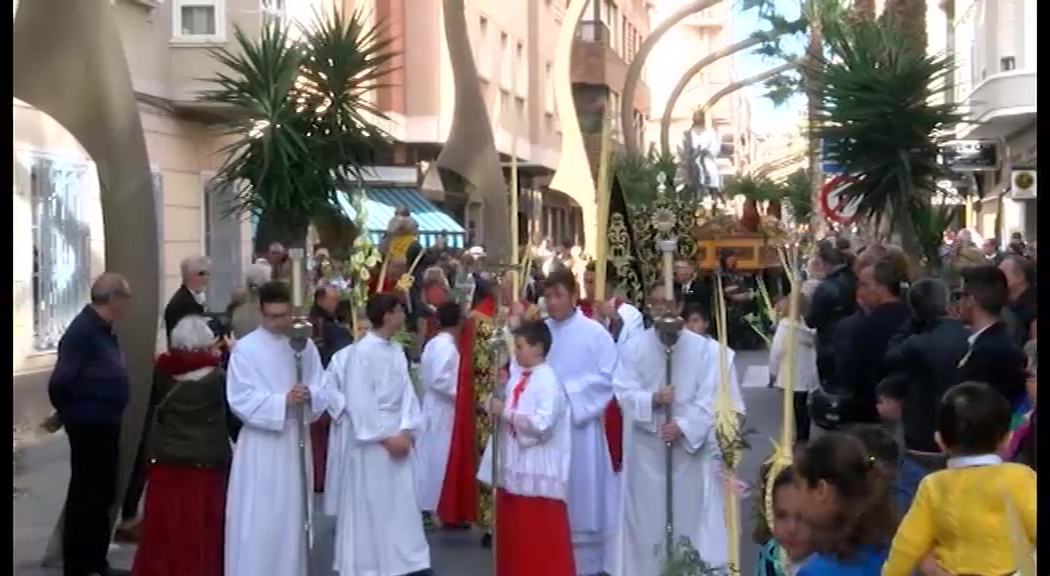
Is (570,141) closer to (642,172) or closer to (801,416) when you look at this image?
(801,416)

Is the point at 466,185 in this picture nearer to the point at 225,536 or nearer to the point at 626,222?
the point at 626,222

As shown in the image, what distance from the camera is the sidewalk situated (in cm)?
643

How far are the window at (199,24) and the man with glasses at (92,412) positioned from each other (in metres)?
1.59

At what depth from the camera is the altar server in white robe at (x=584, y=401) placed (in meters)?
9.09

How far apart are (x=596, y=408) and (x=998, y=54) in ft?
36.2

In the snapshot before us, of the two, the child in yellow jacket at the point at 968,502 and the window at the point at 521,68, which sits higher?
the window at the point at 521,68

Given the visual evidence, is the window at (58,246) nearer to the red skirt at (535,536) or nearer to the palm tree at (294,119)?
the palm tree at (294,119)

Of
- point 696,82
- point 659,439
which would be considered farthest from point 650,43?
point 696,82

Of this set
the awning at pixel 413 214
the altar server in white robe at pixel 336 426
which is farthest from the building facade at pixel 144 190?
the altar server in white robe at pixel 336 426

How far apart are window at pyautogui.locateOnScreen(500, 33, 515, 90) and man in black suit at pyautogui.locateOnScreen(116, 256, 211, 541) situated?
116 inches

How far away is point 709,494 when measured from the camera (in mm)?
8500

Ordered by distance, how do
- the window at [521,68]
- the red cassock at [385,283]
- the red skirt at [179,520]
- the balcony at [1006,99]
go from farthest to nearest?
the balcony at [1006,99] → the window at [521,68] → the red cassock at [385,283] → the red skirt at [179,520]

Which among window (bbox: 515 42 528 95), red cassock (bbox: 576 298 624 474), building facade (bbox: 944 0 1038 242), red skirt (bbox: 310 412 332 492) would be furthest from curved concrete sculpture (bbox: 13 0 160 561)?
building facade (bbox: 944 0 1038 242)
